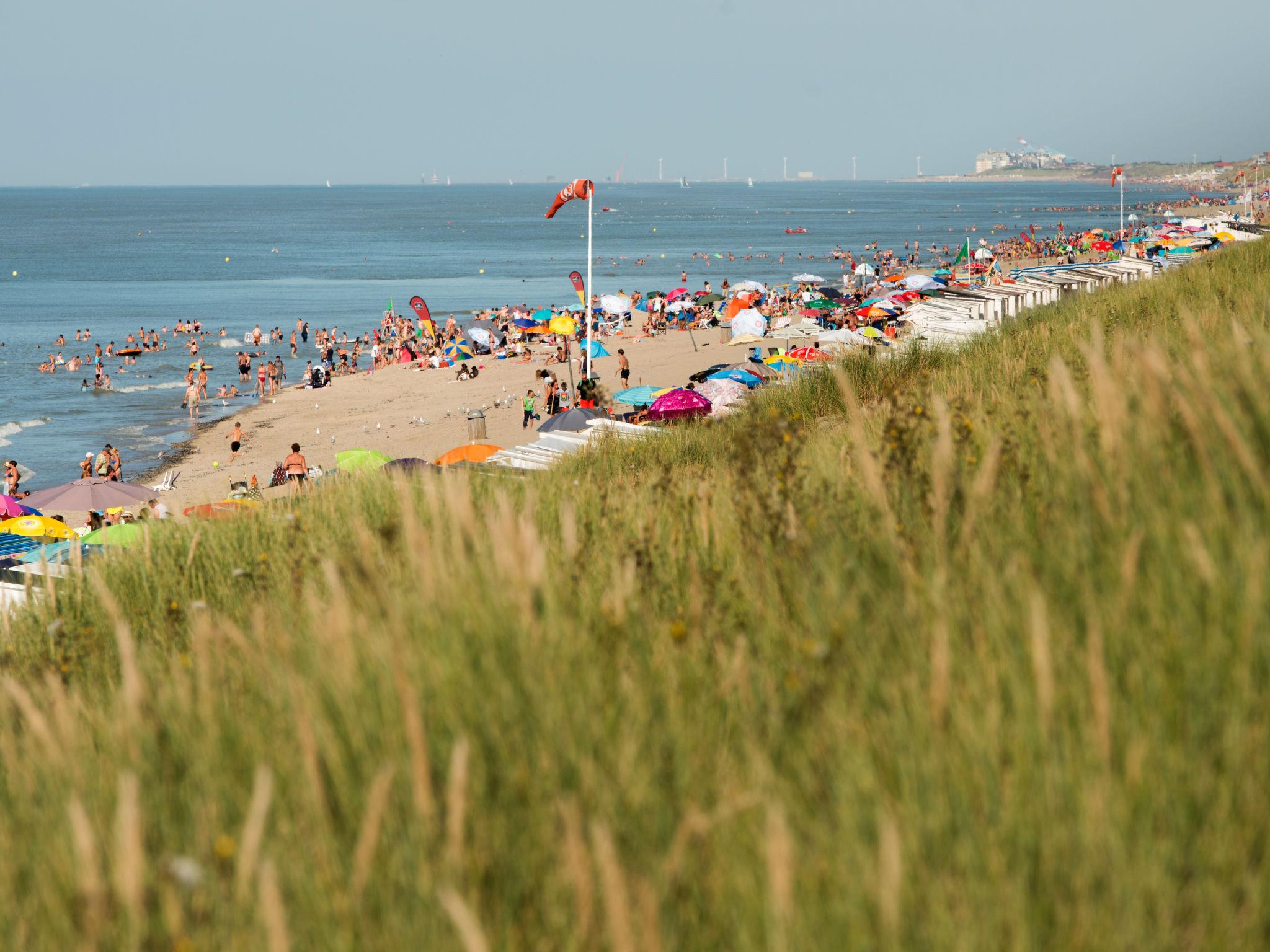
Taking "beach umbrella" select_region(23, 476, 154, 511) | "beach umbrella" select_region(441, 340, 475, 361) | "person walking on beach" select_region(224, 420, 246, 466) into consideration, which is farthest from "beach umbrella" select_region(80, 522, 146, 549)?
"beach umbrella" select_region(441, 340, 475, 361)

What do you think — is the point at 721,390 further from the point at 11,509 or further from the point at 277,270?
the point at 277,270

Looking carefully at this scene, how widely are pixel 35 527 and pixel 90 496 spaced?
6.01 ft

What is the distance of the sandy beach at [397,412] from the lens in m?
25.0

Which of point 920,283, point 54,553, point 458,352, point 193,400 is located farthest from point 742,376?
point 920,283

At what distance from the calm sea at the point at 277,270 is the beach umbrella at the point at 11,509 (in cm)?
852

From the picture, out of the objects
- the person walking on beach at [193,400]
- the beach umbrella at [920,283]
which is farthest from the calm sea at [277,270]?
the beach umbrella at [920,283]

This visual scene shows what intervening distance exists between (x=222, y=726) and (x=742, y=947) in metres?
1.42

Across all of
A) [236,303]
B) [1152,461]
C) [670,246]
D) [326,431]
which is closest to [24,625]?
[1152,461]

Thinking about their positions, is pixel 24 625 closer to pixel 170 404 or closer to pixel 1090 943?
pixel 1090 943

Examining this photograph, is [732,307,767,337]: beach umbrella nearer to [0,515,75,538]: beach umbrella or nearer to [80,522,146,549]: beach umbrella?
[0,515,75,538]: beach umbrella

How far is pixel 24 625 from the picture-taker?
5.46 m

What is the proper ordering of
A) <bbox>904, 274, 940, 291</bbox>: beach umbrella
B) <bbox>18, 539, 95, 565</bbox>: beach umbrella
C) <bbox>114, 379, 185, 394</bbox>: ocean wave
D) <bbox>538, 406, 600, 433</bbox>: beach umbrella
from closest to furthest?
<bbox>18, 539, 95, 565</bbox>: beach umbrella → <bbox>538, 406, 600, 433</bbox>: beach umbrella → <bbox>114, 379, 185, 394</bbox>: ocean wave → <bbox>904, 274, 940, 291</bbox>: beach umbrella

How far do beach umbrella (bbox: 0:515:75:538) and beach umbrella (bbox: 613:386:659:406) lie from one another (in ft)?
34.6

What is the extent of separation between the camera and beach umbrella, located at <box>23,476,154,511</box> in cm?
1691
